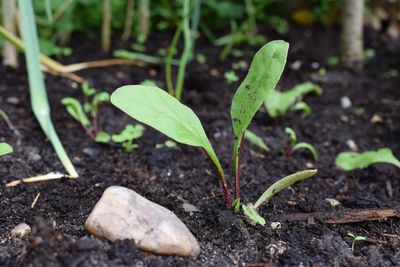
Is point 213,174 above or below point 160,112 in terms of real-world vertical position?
below

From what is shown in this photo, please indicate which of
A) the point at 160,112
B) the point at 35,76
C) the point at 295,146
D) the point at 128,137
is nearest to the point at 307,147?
the point at 295,146

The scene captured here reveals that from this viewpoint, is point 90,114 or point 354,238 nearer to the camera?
point 354,238

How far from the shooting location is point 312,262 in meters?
1.03

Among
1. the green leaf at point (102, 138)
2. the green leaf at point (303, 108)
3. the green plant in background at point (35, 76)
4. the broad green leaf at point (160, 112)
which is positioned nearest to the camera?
the broad green leaf at point (160, 112)

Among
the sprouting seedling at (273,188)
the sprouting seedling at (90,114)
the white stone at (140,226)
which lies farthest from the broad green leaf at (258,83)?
the sprouting seedling at (90,114)

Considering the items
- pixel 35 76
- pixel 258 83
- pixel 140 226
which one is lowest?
pixel 140 226

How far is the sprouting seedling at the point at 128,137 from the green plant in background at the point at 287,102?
0.51 meters

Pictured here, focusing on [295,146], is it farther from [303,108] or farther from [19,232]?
[19,232]

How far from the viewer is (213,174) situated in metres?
1.39

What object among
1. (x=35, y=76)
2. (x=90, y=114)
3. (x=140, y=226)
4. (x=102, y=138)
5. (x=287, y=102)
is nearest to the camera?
(x=140, y=226)

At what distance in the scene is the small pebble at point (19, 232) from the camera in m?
1.04

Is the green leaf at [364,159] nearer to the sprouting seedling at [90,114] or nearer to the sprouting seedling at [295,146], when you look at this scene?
the sprouting seedling at [295,146]

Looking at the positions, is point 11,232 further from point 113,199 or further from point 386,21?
point 386,21

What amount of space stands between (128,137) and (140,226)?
0.46 metres
